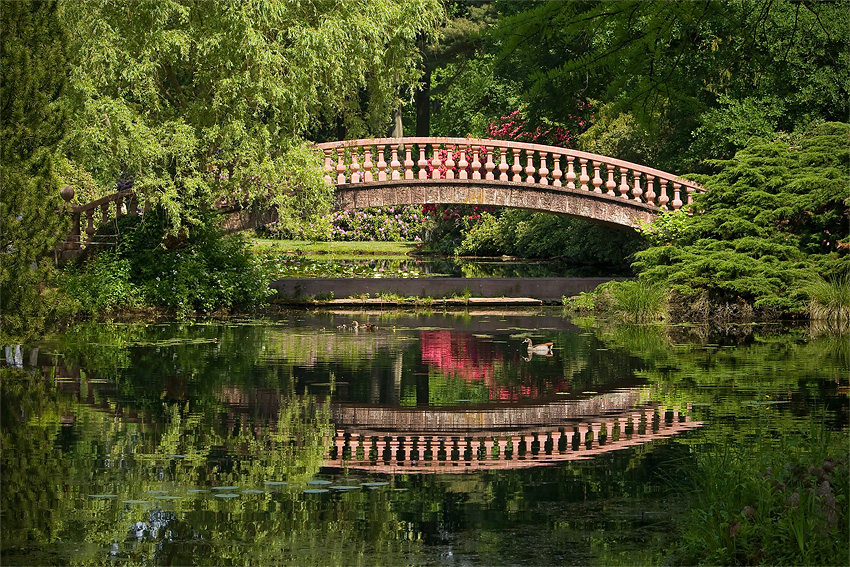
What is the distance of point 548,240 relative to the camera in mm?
40125

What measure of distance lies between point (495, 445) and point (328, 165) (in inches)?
636

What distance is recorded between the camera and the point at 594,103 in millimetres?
38688

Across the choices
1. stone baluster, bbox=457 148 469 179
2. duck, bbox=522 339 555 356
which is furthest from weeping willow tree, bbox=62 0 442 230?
duck, bbox=522 339 555 356

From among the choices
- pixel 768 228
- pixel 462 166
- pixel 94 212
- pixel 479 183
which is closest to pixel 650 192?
pixel 479 183

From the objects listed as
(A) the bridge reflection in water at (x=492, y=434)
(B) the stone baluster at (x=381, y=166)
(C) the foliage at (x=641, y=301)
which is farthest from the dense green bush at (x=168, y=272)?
(A) the bridge reflection in water at (x=492, y=434)

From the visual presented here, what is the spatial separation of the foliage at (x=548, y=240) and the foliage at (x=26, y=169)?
743 inches

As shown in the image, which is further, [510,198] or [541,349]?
[510,198]

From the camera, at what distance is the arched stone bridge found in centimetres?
2691

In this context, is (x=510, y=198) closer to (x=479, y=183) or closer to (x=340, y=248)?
(x=479, y=183)

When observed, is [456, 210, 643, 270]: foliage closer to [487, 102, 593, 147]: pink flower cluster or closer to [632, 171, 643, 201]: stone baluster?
[632, 171, 643, 201]: stone baluster

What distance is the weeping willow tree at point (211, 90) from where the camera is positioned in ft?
70.6

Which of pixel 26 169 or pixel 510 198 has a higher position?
pixel 510 198

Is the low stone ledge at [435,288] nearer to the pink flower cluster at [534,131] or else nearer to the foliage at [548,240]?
the foliage at [548,240]

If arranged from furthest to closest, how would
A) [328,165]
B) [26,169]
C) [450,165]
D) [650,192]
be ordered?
[650,192], [450,165], [328,165], [26,169]
